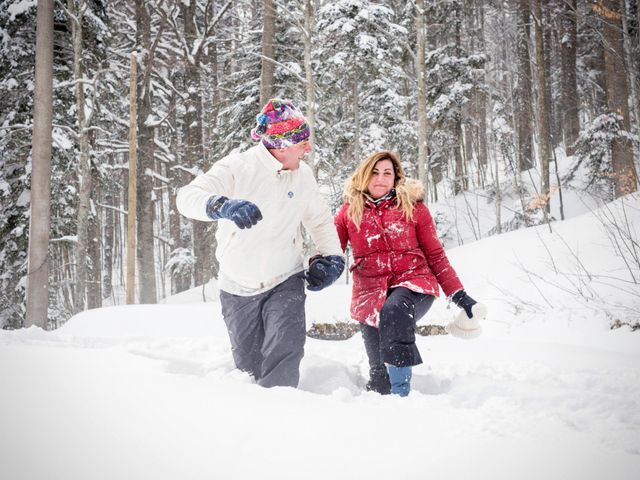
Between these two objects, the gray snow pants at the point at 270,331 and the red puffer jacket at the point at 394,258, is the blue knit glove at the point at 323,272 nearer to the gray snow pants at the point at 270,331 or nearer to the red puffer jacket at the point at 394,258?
the gray snow pants at the point at 270,331

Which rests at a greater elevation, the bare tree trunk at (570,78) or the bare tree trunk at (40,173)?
the bare tree trunk at (570,78)

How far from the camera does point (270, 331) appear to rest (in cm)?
278

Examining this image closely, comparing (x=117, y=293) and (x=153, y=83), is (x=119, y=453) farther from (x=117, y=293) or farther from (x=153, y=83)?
(x=117, y=293)

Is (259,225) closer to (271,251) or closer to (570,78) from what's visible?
(271,251)

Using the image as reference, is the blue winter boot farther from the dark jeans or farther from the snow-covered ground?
the snow-covered ground

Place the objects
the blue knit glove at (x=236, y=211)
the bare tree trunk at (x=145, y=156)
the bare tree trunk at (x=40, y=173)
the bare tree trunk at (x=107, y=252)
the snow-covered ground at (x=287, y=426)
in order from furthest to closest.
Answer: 1. the bare tree trunk at (x=107, y=252)
2. the bare tree trunk at (x=145, y=156)
3. the bare tree trunk at (x=40, y=173)
4. the blue knit glove at (x=236, y=211)
5. the snow-covered ground at (x=287, y=426)

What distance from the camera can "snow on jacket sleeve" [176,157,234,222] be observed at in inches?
93.7

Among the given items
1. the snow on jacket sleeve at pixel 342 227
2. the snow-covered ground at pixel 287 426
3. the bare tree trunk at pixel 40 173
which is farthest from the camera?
the bare tree trunk at pixel 40 173

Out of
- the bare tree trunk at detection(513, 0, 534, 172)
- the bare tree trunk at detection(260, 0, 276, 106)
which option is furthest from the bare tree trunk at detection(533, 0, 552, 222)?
the bare tree trunk at detection(260, 0, 276, 106)

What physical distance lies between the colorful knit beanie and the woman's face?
0.61 m

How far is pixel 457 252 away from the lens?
970 centimetres

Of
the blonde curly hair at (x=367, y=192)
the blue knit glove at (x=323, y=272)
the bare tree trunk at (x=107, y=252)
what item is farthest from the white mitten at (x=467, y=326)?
the bare tree trunk at (x=107, y=252)

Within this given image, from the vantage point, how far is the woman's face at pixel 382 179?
3041 mm

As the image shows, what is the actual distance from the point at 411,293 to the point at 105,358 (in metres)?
1.90
